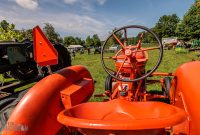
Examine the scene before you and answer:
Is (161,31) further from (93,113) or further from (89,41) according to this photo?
(93,113)

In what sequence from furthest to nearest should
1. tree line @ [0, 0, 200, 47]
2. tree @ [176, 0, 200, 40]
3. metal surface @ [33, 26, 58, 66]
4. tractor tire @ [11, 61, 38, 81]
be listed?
tree @ [176, 0, 200, 40] < tree line @ [0, 0, 200, 47] < tractor tire @ [11, 61, 38, 81] < metal surface @ [33, 26, 58, 66]

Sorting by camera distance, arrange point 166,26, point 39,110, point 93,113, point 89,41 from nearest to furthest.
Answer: point 39,110
point 93,113
point 89,41
point 166,26

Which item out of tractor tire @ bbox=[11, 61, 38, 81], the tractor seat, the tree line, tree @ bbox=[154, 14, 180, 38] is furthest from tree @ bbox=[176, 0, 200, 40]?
the tractor seat

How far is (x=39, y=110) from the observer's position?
2.29m

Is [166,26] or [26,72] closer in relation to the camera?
[26,72]

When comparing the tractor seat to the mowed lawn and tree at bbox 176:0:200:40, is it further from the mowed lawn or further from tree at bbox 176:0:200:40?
tree at bbox 176:0:200:40

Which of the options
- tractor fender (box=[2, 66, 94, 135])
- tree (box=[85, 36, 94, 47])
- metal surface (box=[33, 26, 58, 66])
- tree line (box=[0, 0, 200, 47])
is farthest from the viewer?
tree (box=[85, 36, 94, 47])

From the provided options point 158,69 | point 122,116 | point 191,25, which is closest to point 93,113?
point 122,116

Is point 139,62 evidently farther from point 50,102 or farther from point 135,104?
point 50,102

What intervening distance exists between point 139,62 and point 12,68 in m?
2.07

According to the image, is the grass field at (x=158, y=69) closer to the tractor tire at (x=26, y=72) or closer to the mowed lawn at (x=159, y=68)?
the mowed lawn at (x=159, y=68)

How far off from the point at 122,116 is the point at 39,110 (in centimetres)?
77

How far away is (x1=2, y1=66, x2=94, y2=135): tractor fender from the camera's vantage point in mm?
2156

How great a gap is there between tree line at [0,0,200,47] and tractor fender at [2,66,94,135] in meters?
1.75
